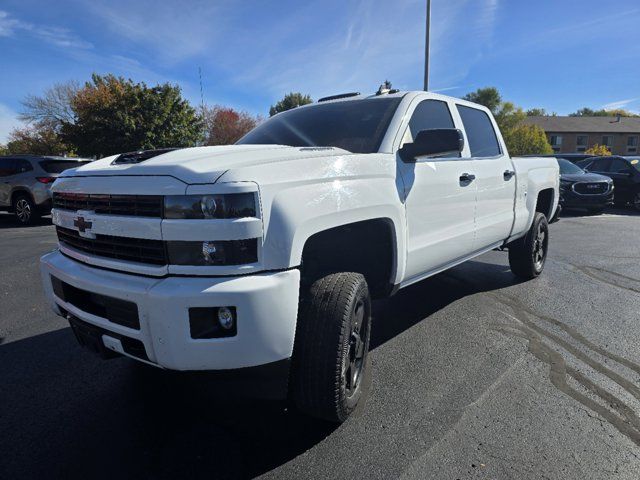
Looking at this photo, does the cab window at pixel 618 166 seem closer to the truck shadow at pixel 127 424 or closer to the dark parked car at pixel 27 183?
the truck shadow at pixel 127 424

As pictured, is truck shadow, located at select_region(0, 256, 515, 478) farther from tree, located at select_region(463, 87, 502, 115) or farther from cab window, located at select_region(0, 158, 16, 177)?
tree, located at select_region(463, 87, 502, 115)

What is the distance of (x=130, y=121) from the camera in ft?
84.5

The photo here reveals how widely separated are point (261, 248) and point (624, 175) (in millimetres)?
15885

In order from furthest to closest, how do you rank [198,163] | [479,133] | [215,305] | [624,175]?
[624,175]
[479,133]
[198,163]
[215,305]

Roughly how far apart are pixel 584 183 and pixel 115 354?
13.8 meters

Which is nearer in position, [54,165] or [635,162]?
[54,165]

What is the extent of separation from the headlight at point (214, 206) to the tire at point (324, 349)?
2.14ft

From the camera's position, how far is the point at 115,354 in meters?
2.34

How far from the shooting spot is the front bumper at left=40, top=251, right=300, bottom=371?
1.84 meters

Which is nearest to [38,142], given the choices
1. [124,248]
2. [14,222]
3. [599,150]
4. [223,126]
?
[223,126]

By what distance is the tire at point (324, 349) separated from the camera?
221 centimetres

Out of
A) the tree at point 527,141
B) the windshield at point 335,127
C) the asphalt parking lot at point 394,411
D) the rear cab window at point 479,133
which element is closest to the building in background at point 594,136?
the tree at point 527,141

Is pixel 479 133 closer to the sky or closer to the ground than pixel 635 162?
closer to the sky

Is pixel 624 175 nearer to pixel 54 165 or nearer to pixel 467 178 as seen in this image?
pixel 467 178
